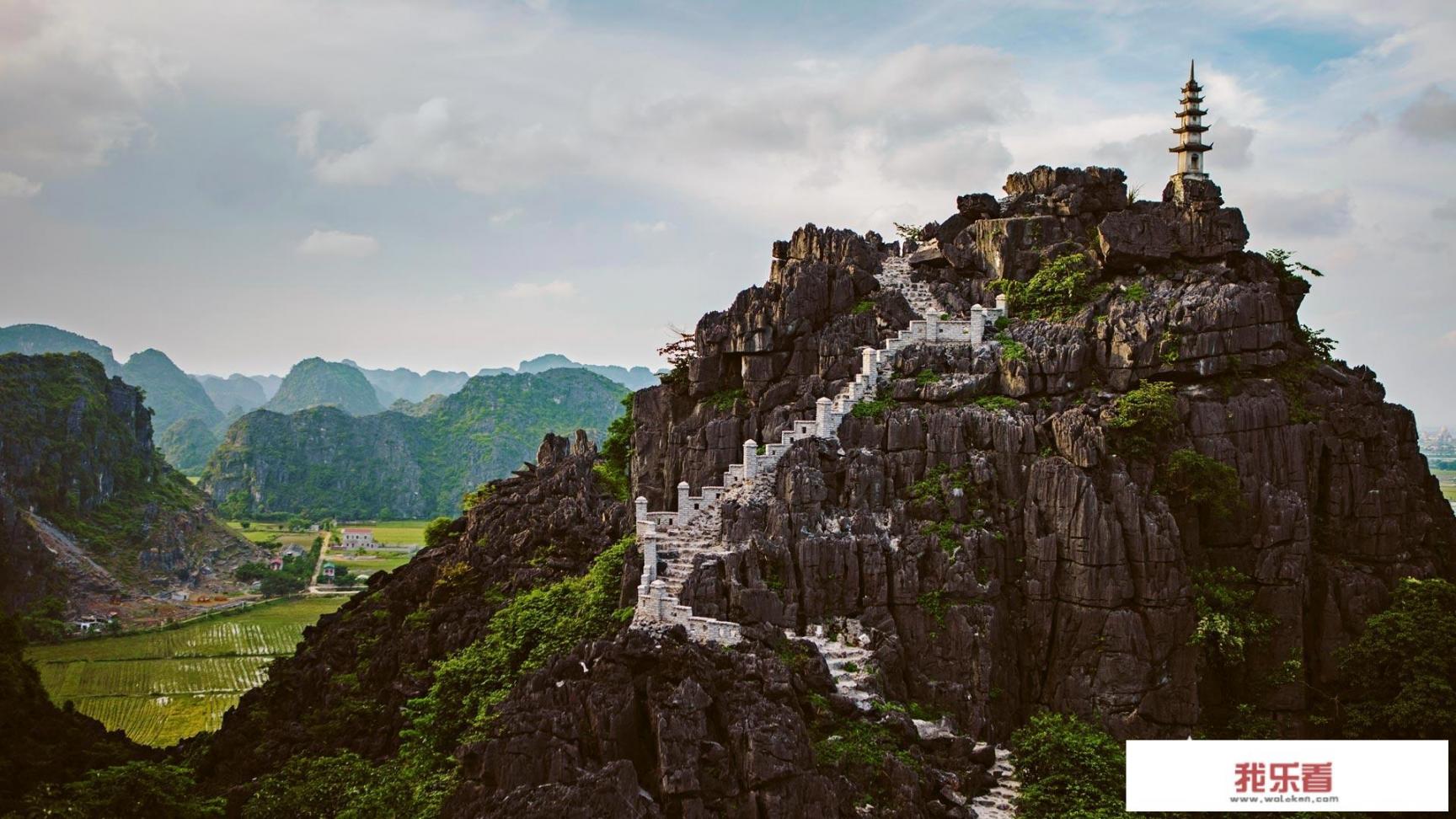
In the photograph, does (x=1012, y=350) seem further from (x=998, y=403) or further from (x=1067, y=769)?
(x=1067, y=769)

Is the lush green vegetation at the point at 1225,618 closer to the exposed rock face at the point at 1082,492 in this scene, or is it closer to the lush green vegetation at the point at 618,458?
the exposed rock face at the point at 1082,492

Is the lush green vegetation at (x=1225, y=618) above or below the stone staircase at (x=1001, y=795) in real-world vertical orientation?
above

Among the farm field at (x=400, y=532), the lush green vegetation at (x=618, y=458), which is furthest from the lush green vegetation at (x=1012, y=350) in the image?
the farm field at (x=400, y=532)

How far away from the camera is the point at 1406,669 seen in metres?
38.4

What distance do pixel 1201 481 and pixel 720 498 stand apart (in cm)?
1687

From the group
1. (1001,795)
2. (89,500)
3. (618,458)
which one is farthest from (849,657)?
(89,500)

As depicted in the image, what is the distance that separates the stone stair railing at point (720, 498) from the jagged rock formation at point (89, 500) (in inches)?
3170

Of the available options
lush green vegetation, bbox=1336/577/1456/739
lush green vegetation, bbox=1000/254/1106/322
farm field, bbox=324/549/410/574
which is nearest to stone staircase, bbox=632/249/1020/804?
lush green vegetation, bbox=1000/254/1106/322

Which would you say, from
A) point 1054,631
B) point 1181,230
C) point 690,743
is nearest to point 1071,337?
point 1181,230

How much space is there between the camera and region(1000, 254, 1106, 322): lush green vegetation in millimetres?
45625

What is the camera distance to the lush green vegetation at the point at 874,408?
42.5m

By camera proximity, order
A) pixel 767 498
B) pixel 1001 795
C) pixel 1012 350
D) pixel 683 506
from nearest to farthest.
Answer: pixel 1001 795 → pixel 767 498 → pixel 683 506 → pixel 1012 350

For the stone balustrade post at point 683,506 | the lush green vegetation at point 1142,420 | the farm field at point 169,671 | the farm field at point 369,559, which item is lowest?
the farm field at point 169,671

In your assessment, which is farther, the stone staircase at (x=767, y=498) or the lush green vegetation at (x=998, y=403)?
the lush green vegetation at (x=998, y=403)
